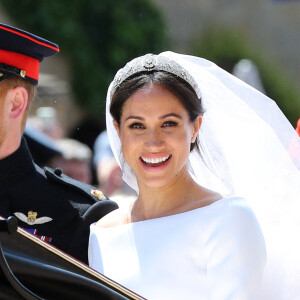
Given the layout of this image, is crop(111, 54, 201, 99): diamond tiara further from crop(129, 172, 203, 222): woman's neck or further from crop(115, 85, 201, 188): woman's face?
crop(129, 172, 203, 222): woman's neck

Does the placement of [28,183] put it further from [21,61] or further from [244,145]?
[244,145]

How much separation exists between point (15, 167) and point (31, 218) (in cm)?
20

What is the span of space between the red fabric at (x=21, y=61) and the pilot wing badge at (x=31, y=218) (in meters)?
0.49

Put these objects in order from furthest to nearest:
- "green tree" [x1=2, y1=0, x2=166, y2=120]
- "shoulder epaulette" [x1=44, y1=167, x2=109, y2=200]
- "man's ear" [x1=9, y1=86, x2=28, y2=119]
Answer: "green tree" [x1=2, y1=0, x2=166, y2=120] < "shoulder epaulette" [x1=44, y1=167, x2=109, y2=200] < "man's ear" [x1=9, y1=86, x2=28, y2=119]

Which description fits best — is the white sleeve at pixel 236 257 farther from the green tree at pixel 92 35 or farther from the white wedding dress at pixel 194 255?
the green tree at pixel 92 35

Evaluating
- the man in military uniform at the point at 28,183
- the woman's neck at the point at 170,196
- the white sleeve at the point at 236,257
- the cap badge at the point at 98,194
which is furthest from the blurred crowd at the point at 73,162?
the white sleeve at the point at 236,257

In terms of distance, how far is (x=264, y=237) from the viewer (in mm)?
2572

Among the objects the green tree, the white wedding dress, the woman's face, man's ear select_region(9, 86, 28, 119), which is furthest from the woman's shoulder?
the green tree

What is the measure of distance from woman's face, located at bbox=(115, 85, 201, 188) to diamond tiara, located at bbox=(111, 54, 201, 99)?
3.3 inches

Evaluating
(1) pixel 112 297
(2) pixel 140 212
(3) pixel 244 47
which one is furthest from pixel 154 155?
(3) pixel 244 47

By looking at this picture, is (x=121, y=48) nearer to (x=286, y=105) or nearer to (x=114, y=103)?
(x=286, y=105)

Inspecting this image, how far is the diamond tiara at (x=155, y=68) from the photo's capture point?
2.75 m

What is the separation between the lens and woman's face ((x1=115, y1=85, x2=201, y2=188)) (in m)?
2.64

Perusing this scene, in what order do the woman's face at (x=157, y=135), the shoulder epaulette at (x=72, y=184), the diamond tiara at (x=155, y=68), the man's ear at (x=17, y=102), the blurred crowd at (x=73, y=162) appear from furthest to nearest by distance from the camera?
the blurred crowd at (x=73, y=162) < the shoulder epaulette at (x=72, y=184) < the man's ear at (x=17, y=102) < the diamond tiara at (x=155, y=68) < the woman's face at (x=157, y=135)
